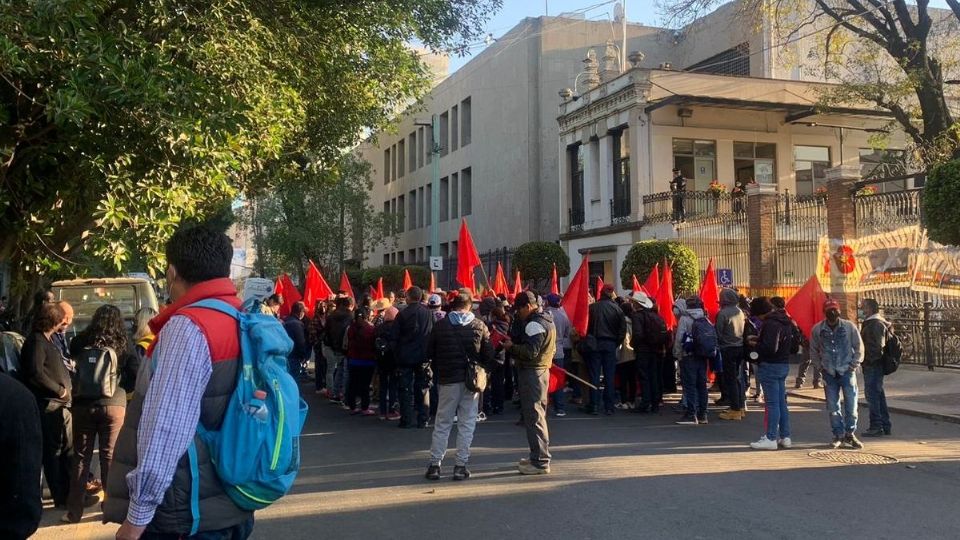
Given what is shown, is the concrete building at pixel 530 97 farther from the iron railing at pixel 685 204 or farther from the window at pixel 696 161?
the iron railing at pixel 685 204

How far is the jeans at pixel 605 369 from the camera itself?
Result: 447 inches

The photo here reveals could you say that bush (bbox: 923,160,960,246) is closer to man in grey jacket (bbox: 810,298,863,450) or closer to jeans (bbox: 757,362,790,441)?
man in grey jacket (bbox: 810,298,863,450)

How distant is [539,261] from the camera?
2658 centimetres

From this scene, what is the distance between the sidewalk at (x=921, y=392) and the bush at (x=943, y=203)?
2500mm

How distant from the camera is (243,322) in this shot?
2.77m

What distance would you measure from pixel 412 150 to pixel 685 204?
2588 centimetres

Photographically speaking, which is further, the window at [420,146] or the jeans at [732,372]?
the window at [420,146]

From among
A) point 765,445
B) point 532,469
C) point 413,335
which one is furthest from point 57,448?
point 765,445

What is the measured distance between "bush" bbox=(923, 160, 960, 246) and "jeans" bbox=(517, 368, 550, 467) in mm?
7575

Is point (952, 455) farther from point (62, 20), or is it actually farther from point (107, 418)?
point (62, 20)

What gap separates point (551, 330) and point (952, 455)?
466cm

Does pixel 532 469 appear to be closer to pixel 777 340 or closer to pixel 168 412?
pixel 777 340

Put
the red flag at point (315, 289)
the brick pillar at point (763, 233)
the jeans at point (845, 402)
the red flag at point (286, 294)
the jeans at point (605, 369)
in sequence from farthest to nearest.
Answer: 1. the brick pillar at point (763, 233)
2. the red flag at point (315, 289)
3. the red flag at point (286, 294)
4. the jeans at point (605, 369)
5. the jeans at point (845, 402)

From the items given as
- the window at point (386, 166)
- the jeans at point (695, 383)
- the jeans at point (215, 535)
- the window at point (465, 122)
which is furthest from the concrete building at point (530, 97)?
the jeans at point (215, 535)
